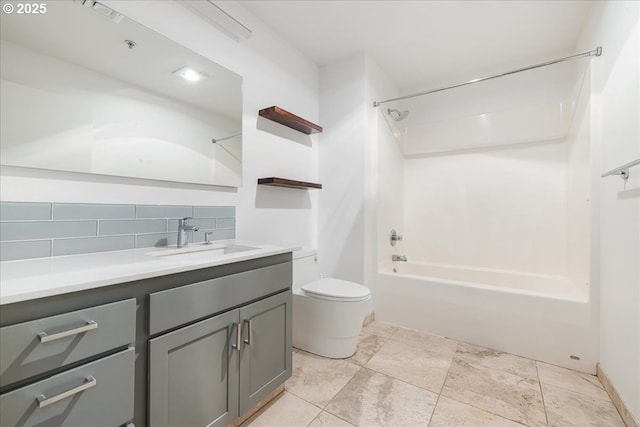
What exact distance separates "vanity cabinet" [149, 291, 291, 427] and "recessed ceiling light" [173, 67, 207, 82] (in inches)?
54.2

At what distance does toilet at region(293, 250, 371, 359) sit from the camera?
1851mm

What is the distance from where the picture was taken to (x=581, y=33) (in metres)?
2.18

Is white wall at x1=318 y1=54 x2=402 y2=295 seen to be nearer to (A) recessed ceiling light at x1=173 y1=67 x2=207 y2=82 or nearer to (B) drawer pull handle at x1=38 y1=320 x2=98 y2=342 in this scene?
(A) recessed ceiling light at x1=173 y1=67 x2=207 y2=82

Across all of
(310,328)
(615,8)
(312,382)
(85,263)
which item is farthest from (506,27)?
(85,263)

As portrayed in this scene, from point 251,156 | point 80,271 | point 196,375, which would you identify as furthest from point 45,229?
point 251,156

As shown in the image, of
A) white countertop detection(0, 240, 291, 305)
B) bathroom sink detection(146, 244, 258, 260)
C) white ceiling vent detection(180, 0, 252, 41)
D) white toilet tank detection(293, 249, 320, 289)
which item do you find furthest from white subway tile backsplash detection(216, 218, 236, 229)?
white ceiling vent detection(180, 0, 252, 41)

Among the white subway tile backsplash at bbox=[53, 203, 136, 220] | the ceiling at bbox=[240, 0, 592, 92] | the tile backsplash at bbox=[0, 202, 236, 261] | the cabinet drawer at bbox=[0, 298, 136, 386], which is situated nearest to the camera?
the cabinet drawer at bbox=[0, 298, 136, 386]

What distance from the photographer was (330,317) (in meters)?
1.88

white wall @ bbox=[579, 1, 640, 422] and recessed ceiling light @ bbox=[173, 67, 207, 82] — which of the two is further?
recessed ceiling light @ bbox=[173, 67, 207, 82]

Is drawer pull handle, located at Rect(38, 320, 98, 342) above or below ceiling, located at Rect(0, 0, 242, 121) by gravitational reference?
below

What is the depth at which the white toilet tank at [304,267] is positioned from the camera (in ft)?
7.59

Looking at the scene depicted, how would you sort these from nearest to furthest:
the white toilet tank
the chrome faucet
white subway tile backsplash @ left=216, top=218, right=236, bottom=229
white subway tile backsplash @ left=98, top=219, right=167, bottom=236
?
1. white subway tile backsplash @ left=98, top=219, right=167, bottom=236
2. the chrome faucet
3. white subway tile backsplash @ left=216, top=218, right=236, bottom=229
4. the white toilet tank

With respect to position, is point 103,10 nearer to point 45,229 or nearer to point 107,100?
point 107,100

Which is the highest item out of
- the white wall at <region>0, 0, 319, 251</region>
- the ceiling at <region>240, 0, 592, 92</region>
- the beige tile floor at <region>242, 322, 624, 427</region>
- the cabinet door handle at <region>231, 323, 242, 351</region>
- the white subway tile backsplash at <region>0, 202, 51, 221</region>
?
the ceiling at <region>240, 0, 592, 92</region>
